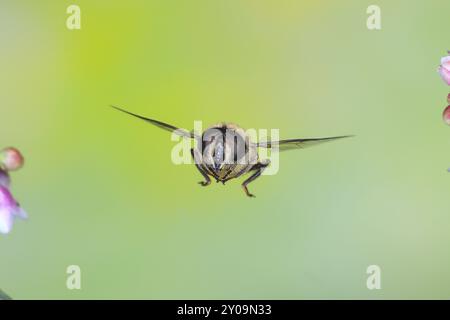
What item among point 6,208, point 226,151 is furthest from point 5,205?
point 226,151

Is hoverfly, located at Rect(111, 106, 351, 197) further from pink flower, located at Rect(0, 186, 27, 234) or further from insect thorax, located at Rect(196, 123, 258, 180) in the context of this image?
pink flower, located at Rect(0, 186, 27, 234)

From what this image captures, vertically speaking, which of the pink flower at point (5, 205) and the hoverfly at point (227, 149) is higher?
the hoverfly at point (227, 149)

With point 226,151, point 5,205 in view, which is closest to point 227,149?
point 226,151

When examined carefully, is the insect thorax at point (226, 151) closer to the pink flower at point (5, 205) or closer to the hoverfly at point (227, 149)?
the hoverfly at point (227, 149)

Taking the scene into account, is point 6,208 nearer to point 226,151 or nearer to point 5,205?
point 5,205

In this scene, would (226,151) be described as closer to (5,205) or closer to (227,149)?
(227,149)

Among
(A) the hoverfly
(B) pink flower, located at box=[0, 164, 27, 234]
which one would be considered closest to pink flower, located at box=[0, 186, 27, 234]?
(B) pink flower, located at box=[0, 164, 27, 234]

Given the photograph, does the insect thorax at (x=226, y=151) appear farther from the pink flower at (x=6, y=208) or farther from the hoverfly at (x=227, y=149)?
the pink flower at (x=6, y=208)

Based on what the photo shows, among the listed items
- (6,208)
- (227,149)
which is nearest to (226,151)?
(227,149)

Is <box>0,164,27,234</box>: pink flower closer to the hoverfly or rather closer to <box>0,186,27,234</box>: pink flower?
→ <box>0,186,27,234</box>: pink flower

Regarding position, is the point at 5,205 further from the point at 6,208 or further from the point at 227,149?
the point at 227,149

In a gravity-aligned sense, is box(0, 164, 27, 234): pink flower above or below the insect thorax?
below

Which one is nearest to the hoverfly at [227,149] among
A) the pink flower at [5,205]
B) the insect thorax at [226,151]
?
the insect thorax at [226,151]
